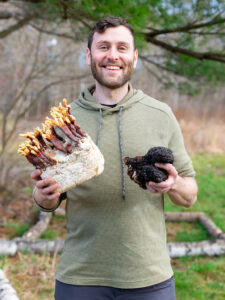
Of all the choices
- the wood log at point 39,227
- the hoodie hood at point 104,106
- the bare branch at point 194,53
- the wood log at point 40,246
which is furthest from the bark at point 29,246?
the bare branch at point 194,53

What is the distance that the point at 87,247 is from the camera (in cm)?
183

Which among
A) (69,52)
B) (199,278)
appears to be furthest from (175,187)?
Answer: (69,52)

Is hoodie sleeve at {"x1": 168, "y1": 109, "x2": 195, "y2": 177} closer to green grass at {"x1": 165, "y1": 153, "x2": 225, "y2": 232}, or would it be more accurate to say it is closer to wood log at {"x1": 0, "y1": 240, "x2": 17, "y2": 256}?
wood log at {"x1": 0, "y1": 240, "x2": 17, "y2": 256}

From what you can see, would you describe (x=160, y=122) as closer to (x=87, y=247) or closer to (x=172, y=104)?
(x=87, y=247)

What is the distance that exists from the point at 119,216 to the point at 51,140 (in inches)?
23.2

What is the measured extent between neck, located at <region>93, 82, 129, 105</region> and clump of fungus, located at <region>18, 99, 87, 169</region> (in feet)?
1.34

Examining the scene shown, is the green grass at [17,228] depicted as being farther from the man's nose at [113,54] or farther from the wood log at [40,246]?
the man's nose at [113,54]

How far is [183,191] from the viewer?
1788mm

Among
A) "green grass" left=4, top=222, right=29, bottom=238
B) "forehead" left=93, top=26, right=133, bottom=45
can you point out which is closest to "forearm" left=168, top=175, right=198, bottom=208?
"forehead" left=93, top=26, right=133, bottom=45

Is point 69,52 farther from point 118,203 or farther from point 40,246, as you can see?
point 118,203

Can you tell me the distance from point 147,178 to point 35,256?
3406mm

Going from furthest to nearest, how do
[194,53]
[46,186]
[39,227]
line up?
[39,227] → [194,53] → [46,186]

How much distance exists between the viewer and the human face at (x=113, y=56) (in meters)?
1.87

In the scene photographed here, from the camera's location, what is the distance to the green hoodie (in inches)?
70.6
